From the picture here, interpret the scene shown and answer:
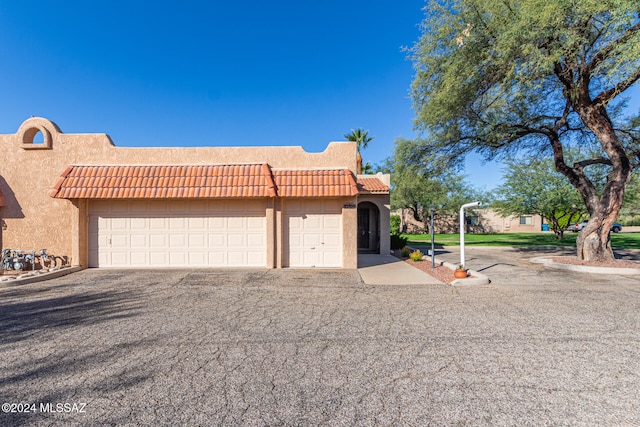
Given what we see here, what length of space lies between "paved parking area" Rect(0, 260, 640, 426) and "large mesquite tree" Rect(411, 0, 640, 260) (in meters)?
7.09

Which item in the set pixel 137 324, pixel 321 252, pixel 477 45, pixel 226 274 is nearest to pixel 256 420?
pixel 137 324

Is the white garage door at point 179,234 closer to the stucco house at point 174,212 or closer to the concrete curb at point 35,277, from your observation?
the stucco house at point 174,212

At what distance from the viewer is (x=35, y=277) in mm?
8922

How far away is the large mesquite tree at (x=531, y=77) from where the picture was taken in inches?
348

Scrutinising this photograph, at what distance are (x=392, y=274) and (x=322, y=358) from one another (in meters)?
6.55

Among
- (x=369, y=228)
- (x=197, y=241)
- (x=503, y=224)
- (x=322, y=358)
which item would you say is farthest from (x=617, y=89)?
(x=503, y=224)

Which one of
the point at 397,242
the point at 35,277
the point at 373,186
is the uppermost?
the point at 373,186

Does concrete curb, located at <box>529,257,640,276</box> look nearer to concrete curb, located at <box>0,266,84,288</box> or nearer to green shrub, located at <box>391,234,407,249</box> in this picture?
green shrub, located at <box>391,234,407,249</box>

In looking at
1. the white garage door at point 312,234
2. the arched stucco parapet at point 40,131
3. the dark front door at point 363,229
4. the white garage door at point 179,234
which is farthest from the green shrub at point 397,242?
the arched stucco parapet at point 40,131

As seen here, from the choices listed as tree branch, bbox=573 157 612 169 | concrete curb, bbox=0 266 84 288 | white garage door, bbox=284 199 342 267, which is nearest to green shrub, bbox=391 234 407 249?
white garage door, bbox=284 199 342 267

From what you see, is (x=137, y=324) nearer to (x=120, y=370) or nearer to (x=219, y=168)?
(x=120, y=370)

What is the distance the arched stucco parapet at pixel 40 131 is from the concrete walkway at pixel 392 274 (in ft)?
41.5

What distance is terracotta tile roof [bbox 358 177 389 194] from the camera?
1543 cm

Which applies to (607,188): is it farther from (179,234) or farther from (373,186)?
(179,234)
